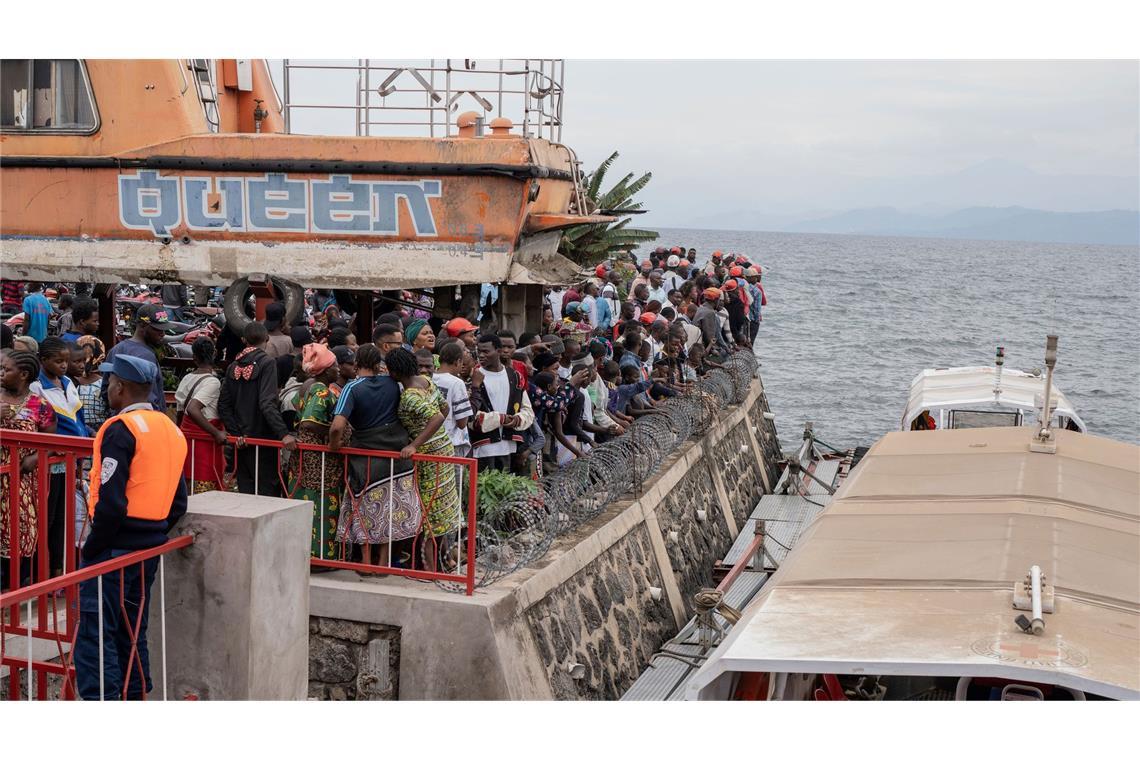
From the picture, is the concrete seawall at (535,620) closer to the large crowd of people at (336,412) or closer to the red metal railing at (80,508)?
the red metal railing at (80,508)

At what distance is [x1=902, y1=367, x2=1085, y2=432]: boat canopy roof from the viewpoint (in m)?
15.7

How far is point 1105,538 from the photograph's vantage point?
8492 mm

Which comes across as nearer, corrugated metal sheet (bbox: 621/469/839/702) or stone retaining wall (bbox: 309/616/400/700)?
stone retaining wall (bbox: 309/616/400/700)

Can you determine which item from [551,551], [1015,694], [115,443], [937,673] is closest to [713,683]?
[937,673]

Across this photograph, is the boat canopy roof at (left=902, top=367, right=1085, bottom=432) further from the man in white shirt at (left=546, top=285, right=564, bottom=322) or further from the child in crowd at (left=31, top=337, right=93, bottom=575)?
the child in crowd at (left=31, top=337, right=93, bottom=575)

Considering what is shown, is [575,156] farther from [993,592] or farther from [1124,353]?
[1124,353]

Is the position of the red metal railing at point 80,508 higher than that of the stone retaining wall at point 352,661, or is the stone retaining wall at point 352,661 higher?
the red metal railing at point 80,508

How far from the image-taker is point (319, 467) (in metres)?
8.63

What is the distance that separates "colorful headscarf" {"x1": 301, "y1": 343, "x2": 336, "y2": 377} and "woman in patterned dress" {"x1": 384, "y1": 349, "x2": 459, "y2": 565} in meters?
0.63

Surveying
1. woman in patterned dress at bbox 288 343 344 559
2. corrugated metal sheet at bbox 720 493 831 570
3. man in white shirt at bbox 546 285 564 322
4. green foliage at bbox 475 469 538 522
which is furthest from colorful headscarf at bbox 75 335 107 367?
man in white shirt at bbox 546 285 564 322

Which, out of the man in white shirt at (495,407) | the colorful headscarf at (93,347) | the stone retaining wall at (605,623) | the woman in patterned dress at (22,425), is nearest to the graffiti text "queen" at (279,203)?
the man in white shirt at (495,407)

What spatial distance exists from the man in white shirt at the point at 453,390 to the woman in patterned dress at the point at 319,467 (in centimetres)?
81

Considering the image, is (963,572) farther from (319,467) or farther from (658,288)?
(658,288)

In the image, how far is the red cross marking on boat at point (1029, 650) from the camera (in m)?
6.11
